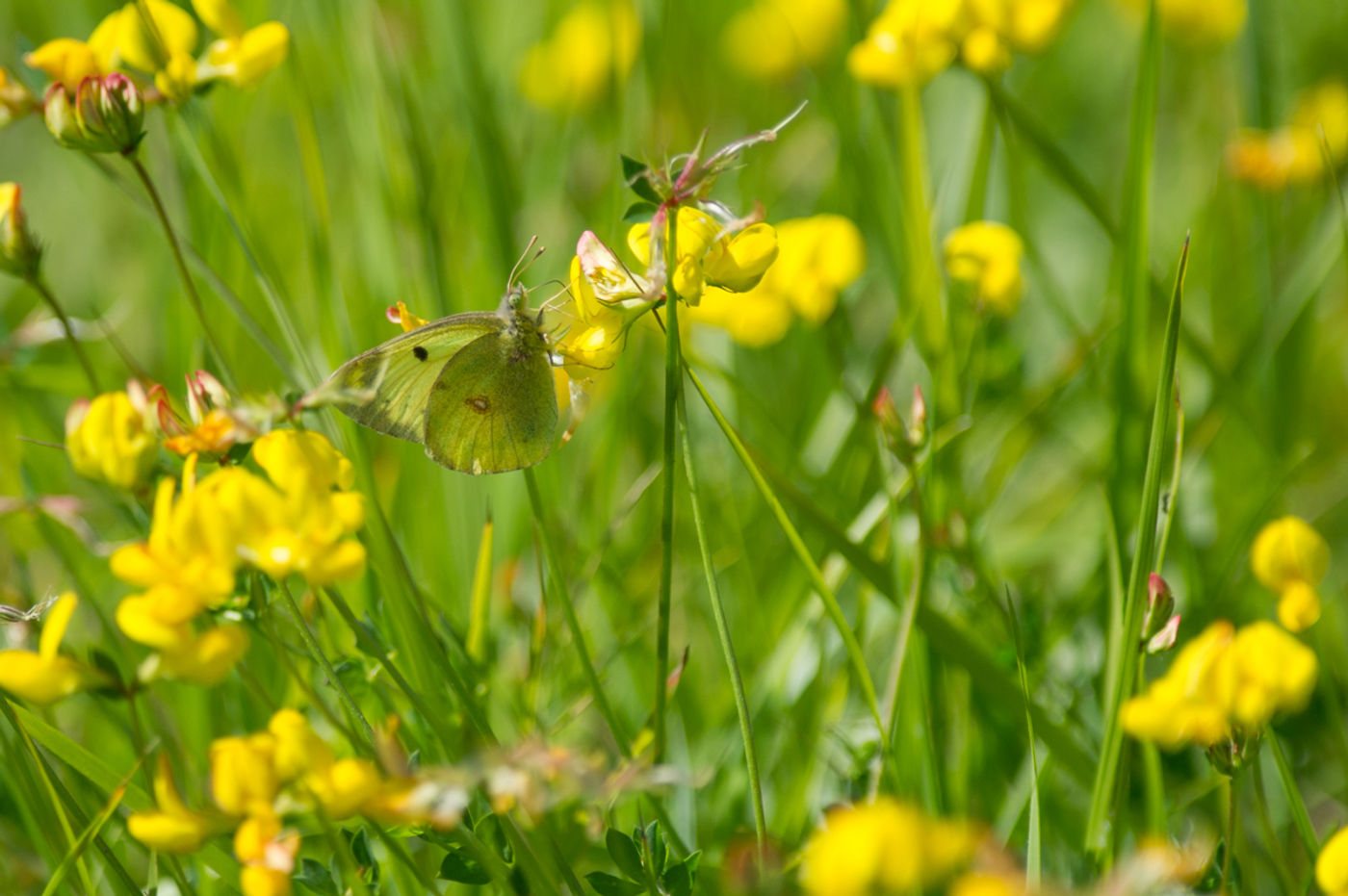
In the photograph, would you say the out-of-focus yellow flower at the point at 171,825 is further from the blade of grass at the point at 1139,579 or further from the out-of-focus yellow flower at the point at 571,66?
the out-of-focus yellow flower at the point at 571,66

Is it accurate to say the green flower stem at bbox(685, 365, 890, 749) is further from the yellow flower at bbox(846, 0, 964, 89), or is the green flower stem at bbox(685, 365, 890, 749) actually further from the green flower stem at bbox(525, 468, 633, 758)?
the yellow flower at bbox(846, 0, 964, 89)

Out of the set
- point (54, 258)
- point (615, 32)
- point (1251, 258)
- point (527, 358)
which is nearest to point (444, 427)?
point (527, 358)

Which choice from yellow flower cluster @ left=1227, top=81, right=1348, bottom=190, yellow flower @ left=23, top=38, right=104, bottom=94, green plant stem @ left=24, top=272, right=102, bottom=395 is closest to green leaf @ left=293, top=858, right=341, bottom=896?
green plant stem @ left=24, top=272, right=102, bottom=395

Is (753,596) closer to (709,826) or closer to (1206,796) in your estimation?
(709,826)

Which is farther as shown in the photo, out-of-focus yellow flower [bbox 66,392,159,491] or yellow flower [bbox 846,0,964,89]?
yellow flower [bbox 846,0,964,89]

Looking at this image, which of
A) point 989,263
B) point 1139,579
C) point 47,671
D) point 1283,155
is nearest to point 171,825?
point 47,671

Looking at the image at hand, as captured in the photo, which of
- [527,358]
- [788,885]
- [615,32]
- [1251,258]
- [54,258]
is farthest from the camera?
[54,258]

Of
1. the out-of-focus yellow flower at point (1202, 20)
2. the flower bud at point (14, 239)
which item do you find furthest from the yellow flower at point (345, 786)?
the out-of-focus yellow flower at point (1202, 20)
